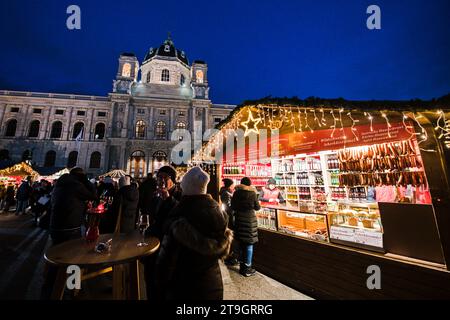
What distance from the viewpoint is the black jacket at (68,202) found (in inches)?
114

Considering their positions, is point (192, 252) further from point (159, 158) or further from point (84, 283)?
point (159, 158)

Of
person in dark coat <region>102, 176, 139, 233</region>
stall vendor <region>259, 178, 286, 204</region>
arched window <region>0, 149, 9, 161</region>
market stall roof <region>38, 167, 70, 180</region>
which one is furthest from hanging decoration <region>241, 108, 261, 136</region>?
arched window <region>0, 149, 9, 161</region>

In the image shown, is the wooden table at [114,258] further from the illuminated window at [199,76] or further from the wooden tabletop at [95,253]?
the illuminated window at [199,76]

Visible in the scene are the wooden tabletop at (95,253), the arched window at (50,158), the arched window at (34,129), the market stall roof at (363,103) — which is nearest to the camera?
the wooden tabletop at (95,253)

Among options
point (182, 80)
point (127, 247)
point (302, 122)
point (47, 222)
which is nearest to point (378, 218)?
point (302, 122)

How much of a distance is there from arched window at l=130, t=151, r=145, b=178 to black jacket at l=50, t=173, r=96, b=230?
2277 cm

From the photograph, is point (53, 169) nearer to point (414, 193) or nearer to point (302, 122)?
point (302, 122)

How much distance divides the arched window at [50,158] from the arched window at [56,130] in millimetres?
2265

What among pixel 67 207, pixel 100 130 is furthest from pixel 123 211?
pixel 100 130

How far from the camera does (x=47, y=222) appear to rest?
11.7 ft

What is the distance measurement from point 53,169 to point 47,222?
815 inches

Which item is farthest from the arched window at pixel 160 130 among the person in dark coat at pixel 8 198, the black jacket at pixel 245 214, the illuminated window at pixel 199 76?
the black jacket at pixel 245 214

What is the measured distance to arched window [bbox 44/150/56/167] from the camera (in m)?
24.7

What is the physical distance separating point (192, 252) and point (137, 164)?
84.5ft
